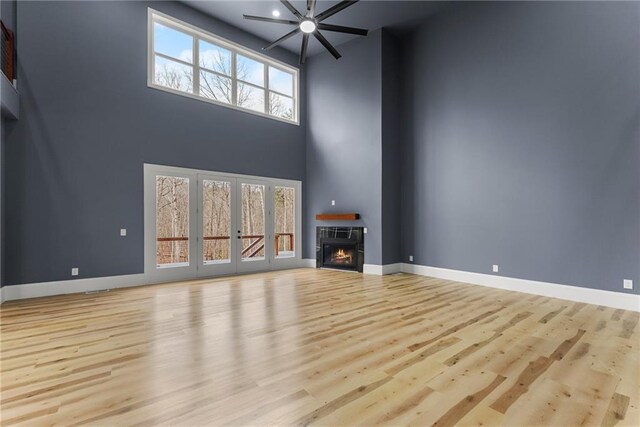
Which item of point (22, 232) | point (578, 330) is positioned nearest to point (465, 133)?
point (578, 330)

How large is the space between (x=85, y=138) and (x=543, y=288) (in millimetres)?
8267

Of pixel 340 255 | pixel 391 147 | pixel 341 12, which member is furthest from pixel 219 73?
pixel 340 255

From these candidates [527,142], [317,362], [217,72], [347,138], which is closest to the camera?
[317,362]

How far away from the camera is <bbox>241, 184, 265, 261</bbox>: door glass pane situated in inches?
299

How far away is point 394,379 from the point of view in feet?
7.89

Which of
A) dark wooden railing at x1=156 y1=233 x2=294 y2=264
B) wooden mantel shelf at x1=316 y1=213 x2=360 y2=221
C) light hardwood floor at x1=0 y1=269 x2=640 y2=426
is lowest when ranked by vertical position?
light hardwood floor at x1=0 y1=269 x2=640 y2=426

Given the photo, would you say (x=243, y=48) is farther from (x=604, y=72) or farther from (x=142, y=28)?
(x=604, y=72)

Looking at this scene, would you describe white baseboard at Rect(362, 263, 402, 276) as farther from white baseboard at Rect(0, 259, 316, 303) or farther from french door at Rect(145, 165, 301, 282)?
white baseboard at Rect(0, 259, 316, 303)

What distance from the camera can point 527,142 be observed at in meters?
5.50

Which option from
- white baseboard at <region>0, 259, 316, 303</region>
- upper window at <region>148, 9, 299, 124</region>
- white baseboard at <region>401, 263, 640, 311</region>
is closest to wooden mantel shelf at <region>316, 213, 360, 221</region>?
white baseboard at <region>401, 263, 640, 311</region>

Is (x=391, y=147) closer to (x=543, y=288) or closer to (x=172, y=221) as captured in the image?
(x=543, y=288)

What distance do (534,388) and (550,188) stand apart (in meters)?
4.06

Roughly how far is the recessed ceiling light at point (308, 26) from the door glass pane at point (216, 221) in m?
3.64

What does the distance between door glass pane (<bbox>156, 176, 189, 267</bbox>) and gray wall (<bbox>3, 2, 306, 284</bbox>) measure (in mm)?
346
